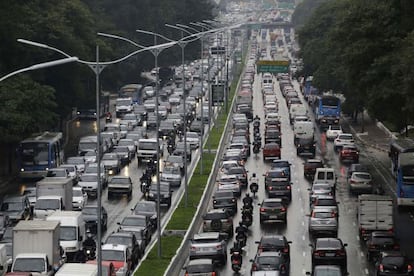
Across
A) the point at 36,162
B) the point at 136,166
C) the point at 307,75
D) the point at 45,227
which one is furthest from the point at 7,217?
the point at 307,75

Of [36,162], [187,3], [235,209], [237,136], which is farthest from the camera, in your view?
[187,3]

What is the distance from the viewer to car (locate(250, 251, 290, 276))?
138ft

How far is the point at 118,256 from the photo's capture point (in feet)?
143

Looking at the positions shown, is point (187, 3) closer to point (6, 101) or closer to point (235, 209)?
point (6, 101)

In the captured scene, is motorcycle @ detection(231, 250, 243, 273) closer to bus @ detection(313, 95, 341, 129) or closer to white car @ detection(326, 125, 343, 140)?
white car @ detection(326, 125, 343, 140)

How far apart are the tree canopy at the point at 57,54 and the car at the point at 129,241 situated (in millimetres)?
24702

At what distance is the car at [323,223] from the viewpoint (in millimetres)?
53000

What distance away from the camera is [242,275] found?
148 feet

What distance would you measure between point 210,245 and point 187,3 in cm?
12556

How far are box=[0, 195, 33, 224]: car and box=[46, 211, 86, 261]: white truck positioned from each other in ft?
22.7

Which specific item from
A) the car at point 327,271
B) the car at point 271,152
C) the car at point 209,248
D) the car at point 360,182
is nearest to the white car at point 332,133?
the car at point 271,152

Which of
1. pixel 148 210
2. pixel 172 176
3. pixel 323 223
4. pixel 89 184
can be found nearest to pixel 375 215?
pixel 323 223

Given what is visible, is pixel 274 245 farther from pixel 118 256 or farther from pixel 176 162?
pixel 176 162

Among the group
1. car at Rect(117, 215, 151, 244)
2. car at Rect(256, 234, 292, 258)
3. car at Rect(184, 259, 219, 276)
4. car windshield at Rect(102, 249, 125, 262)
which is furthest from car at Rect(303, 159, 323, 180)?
car at Rect(184, 259, 219, 276)
